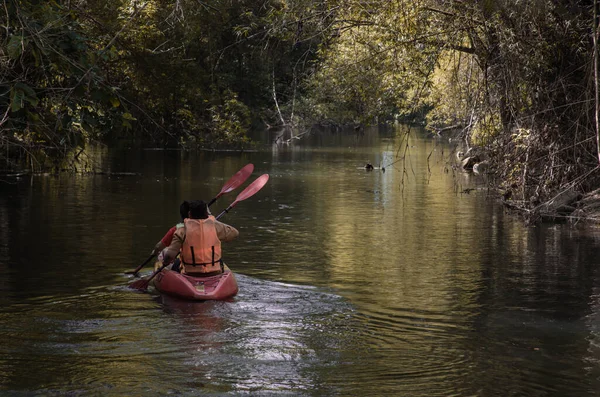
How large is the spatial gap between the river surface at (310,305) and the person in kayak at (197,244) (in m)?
0.48

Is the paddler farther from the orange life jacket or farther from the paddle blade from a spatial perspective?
the paddle blade

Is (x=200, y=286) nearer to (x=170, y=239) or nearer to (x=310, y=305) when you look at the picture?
(x=170, y=239)

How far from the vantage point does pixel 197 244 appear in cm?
1055

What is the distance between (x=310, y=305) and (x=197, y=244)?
1442 mm

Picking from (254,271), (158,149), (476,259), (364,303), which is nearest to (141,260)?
(254,271)

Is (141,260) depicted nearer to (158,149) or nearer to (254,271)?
(254,271)

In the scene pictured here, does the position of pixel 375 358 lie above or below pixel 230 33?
below

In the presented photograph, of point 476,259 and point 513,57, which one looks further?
point 513,57

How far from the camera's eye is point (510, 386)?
7.67 m

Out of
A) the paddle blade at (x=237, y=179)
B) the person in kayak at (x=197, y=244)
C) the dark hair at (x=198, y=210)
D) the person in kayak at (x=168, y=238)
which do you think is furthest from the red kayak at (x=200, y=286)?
the paddle blade at (x=237, y=179)

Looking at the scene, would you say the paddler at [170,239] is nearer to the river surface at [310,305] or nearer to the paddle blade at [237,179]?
the river surface at [310,305]

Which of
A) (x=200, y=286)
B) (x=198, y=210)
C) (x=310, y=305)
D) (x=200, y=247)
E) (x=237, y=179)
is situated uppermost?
(x=237, y=179)

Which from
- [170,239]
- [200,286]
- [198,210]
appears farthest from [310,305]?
[170,239]

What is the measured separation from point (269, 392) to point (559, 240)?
950 centimetres
